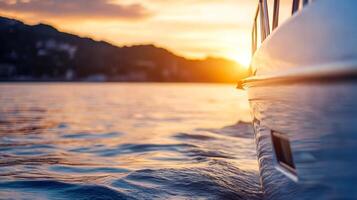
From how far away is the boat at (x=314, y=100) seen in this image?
6.89 feet

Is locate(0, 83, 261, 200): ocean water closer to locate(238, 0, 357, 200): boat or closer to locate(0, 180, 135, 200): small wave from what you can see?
locate(0, 180, 135, 200): small wave

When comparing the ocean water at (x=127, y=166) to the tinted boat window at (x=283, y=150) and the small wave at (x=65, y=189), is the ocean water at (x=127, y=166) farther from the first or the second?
the tinted boat window at (x=283, y=150)

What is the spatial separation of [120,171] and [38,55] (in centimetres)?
13235

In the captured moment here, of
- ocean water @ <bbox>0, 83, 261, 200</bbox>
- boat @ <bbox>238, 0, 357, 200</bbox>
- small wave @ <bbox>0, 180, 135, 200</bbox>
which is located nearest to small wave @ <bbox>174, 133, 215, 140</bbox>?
ocean water @ <bbox>0, 83, 261, 200</bbox>

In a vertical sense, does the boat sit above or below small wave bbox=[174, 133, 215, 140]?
above

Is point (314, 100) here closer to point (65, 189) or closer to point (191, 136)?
point (65, 189)

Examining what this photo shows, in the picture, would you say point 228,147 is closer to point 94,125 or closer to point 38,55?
point 94,125

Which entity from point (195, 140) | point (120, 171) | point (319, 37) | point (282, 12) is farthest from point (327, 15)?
point (195, 140)

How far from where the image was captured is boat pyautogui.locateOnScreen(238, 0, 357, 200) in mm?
2100

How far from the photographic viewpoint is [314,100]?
94.6 inches

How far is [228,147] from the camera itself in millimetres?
10477

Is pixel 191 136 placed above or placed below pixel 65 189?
below

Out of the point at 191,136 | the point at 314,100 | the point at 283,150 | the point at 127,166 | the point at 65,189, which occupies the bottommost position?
the point at 191,136

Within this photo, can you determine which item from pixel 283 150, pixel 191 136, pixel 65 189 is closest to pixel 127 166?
pixel 65 189
